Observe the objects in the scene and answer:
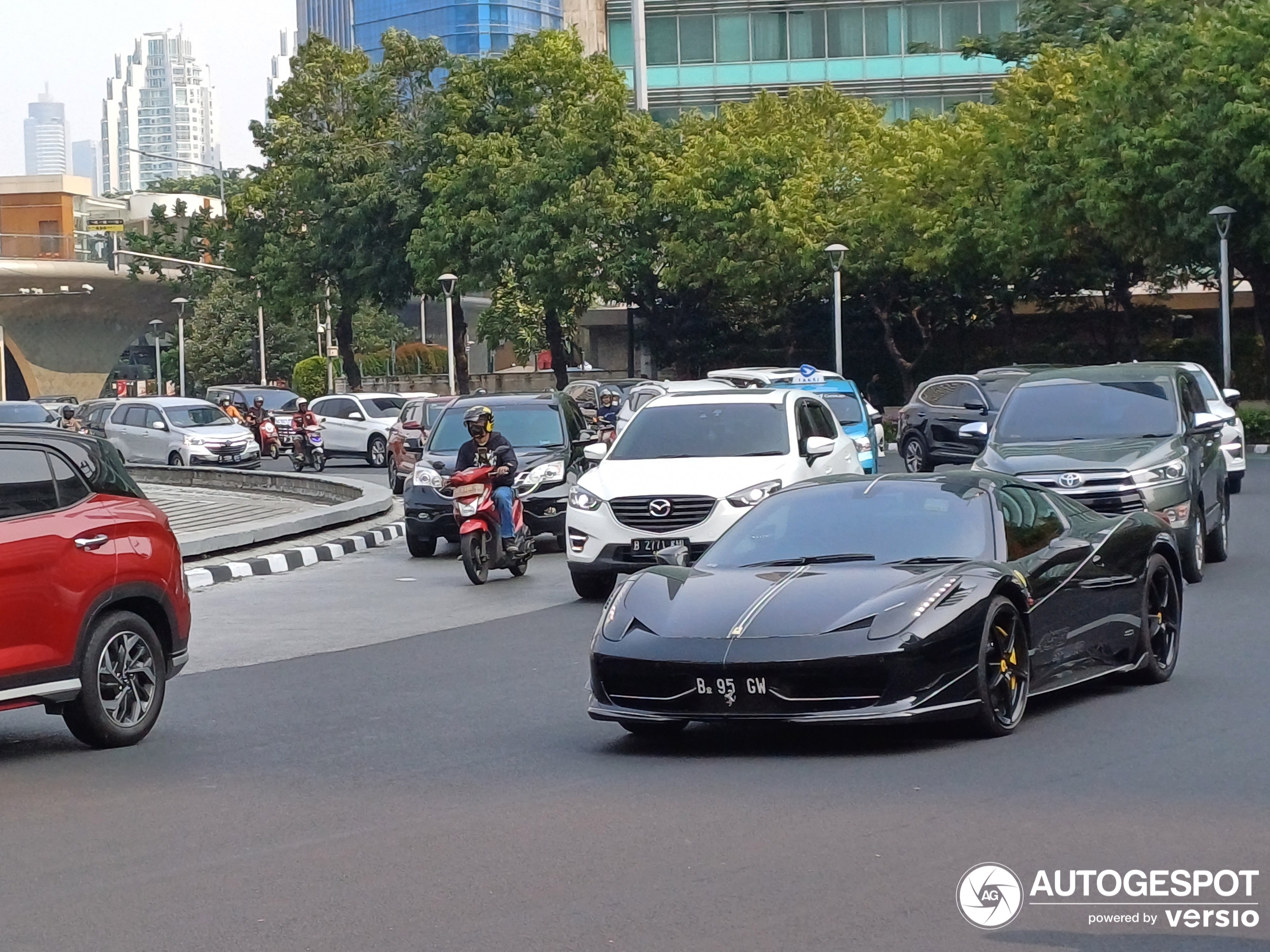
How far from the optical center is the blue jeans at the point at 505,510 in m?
18.0

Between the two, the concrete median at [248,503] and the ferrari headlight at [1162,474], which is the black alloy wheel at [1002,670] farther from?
the concrete median at [248,503]

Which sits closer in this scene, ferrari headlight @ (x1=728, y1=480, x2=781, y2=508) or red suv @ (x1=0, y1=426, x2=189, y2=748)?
red suv @ (x1=0, y1=426, x2=189, y2=748)

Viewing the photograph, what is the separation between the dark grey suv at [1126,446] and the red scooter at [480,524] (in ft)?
14.2

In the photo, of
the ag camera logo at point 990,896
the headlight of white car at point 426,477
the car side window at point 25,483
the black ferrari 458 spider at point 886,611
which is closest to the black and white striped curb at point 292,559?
the headlight of white car at point 426,477

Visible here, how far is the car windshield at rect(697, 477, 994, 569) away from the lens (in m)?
9.37

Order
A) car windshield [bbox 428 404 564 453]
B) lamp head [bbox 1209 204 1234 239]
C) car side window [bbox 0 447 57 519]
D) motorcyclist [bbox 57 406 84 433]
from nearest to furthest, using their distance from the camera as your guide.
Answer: car side window [bbox 0 447 57 519]
car windshield [bbox 428 404 564 453]
motorcyclist [bbox 57 406 84 433]
lamp head [bbox 1209 204 1234 239]

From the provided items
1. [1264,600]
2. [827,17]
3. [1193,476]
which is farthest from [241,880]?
[827,17]

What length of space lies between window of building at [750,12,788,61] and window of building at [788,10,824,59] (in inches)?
11.7

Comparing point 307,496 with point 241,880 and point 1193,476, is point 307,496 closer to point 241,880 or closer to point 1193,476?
point 1193,476

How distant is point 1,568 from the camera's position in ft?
29.1

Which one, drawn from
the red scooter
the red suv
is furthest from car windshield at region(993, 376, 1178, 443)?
the red suv

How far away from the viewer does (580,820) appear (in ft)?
23.9

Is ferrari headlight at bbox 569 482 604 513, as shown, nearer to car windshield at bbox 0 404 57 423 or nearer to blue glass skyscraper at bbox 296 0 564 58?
car windshield at bbox 0 404 57 423

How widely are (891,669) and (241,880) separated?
10.2ft
